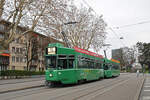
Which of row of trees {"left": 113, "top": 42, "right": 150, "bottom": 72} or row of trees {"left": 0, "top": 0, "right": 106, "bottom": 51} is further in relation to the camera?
row of trees {"left": 113, "top": 42, "right": 150, "bottom": 72}

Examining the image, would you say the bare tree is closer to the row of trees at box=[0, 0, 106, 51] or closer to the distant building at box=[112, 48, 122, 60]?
the row of trees at box=[0, 0, 106, 51]

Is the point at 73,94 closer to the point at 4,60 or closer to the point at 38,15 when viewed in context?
the point at 38,15

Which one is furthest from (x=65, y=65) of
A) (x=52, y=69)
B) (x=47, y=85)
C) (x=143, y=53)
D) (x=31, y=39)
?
(x=143, y=53)

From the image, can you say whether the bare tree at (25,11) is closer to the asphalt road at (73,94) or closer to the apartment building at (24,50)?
the asphalt road at (73,94)

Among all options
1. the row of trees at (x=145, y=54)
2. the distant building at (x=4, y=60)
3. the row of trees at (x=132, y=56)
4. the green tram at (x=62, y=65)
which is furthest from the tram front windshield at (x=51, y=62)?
the row of trees at (x=145, y=54)

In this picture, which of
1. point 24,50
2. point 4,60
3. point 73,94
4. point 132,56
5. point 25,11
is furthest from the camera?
point 132,56

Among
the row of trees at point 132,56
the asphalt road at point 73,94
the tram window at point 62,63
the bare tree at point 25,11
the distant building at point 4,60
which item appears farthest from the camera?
the row of trees at point 132,56

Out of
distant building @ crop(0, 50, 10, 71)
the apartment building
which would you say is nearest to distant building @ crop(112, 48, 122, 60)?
the apartment building

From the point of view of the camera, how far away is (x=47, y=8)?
25359 millimetres

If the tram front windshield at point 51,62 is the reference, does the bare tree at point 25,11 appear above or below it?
above

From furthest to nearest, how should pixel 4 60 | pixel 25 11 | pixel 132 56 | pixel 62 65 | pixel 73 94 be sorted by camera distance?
pixel 132 56 → pixel 4 60 → pixel 25 11 → pixel 62 65 → pixel 73 94

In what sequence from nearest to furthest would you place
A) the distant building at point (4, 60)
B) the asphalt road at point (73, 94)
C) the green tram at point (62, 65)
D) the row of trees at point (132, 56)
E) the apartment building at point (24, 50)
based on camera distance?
the asphalt road at point (73, 94), the green tram at point (62, 65), the apartment building at point (24, 50), the distant building at point (4, 60), the row of trees at point (132, 56)

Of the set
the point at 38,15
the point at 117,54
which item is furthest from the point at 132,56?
the point at 38,15

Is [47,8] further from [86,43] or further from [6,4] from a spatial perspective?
[86,43]
